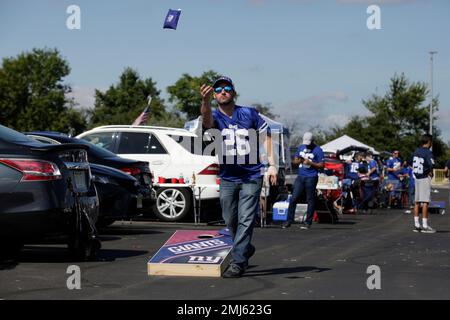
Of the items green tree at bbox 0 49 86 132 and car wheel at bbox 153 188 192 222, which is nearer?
car wheel at bbox 153 188 192 222

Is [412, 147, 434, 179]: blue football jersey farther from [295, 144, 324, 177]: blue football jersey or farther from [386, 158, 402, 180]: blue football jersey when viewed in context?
[386, 158, 402, 180]: blue football jersey

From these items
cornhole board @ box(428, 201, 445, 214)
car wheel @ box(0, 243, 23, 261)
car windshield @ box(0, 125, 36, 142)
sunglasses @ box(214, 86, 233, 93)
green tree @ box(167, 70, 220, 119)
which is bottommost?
cornhole board @ box(428, 201, 445, 214)

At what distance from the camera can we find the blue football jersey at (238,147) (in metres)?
8.91

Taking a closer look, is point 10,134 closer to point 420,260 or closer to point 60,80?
point 420,260

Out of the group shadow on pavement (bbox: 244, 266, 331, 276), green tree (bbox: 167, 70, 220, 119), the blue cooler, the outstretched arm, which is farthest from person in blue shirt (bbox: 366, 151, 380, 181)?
green tree (bbox: 167, 70, 220, 119)

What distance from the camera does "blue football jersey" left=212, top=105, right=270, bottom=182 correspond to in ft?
29.2

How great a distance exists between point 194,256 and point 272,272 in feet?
2.78

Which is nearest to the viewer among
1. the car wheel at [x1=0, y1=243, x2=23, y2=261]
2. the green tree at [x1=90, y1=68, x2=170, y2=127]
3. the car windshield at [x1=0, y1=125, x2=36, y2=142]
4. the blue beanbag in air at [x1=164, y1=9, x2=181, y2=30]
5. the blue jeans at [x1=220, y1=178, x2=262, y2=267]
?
the blue jeans at [x1=220, y1=178, x2=262, y2=267]

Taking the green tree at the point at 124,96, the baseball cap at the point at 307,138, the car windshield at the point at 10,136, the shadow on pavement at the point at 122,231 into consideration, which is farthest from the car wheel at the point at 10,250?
the green tree at the point at 124,96

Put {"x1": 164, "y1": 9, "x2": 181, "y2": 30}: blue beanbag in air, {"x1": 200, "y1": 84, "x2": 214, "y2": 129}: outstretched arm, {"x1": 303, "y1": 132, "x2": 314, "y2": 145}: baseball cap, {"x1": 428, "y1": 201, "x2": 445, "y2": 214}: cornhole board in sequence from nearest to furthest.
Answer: {"x1": 200, "y1": 84, "x2": 214, "y2": 129}: outstretched arm, {"x1": 164, "y1": 9, "x2": 181, "y2": 30}: blue beanbag in air, {"x1": 303, "y1": 132, "x2": 314, "y2": 145}: baseball cap, {"x1": 428, "y1": 201, "x2": 445, "y2": 214}: cornhole board

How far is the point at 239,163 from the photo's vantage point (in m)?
8.91

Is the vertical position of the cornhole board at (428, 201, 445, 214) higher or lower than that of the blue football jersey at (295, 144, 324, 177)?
lower

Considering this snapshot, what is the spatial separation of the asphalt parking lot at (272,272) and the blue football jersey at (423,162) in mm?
2585

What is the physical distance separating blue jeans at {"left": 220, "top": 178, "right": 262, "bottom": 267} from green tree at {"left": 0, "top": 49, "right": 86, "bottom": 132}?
231ft
